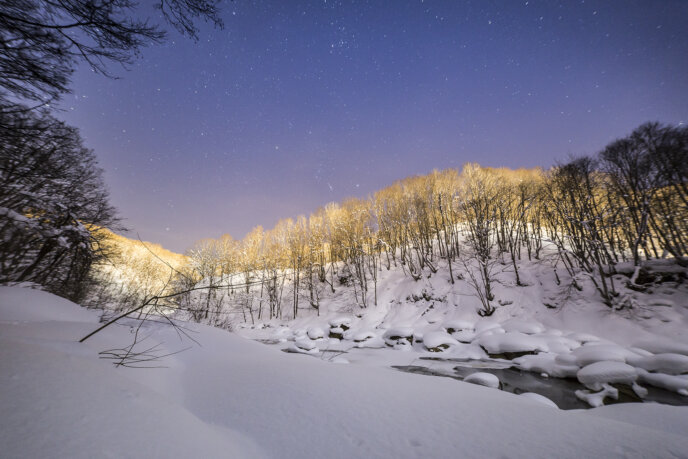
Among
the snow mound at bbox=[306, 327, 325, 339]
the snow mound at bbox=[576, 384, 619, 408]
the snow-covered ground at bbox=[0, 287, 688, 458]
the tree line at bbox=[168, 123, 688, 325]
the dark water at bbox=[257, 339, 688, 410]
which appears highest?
the tree line at bbox=[168, 123, 688, 325]

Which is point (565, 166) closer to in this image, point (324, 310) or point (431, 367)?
point (431, 367)

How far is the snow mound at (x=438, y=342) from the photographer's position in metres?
11.8

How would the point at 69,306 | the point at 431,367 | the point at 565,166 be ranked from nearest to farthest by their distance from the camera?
the point at 69,306 < the point at 431,367 < the point at 565,166

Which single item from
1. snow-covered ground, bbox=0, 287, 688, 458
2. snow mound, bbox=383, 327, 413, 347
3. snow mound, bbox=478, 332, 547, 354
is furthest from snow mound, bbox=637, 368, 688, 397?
snow mound, bbox=383, 327, 413, 347

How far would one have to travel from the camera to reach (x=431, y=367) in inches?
364

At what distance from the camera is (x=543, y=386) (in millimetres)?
7109

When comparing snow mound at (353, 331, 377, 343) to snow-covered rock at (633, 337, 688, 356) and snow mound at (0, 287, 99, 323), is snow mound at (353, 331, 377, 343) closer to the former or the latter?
snow-covered rock at (633, 337, 688, 356)

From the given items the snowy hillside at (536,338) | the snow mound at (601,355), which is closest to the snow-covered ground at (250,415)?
the snowy hillside at (536,338)

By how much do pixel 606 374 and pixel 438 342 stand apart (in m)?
6.22

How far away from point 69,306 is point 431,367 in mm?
10983

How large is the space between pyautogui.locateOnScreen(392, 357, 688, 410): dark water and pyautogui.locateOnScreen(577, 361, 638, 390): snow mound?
24cm

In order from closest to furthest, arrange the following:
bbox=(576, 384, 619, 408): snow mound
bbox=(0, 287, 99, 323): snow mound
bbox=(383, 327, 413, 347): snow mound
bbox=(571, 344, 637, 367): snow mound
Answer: bbox=(0, 287, 99, 323): snow mound → bbox=(576, 384, 619, 408): snow mound → bbox=(571, 344, 637, 367): snow mound → bbox=(383, 327, 413, 347): snow mound

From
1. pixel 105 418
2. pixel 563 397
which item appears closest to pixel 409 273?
pixel 563 397

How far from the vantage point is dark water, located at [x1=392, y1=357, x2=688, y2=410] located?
19.1 feet
